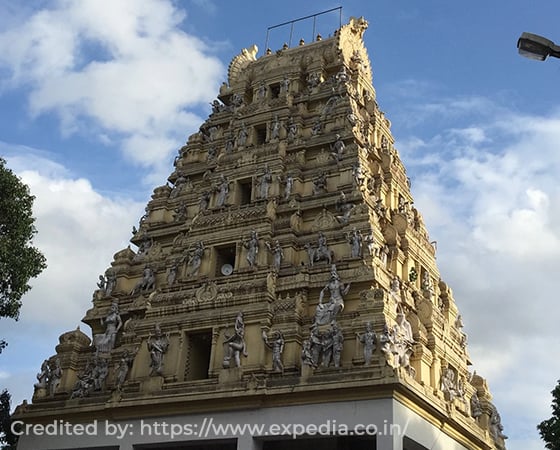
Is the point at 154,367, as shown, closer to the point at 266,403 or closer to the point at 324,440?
the point at 266,403

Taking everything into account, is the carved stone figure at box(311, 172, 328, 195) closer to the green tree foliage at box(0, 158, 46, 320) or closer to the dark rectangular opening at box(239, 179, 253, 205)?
the dark rectangular opening at box(239, 179, 253, 205)

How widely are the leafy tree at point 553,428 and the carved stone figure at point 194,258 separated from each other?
56.0ft

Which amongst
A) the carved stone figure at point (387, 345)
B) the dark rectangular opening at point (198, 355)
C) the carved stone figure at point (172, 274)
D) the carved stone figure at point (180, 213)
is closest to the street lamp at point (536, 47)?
the carved stone figure at point (387, 345)

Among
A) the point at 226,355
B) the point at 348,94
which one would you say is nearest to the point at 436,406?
the point at 226,355

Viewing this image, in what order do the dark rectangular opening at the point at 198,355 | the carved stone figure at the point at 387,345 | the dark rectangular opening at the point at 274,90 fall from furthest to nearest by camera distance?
1. the dark rectangular opening at the point at 274,90
2. the dark rectangular opening at the point at 198,355
3. the carved stone figure at the point at 387,345

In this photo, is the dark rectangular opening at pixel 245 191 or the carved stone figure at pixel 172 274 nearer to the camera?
the carved stone figure at pixel 172 274

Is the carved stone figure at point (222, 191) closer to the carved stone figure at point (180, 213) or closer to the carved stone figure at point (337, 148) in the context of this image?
the carved stone figure at point (180, 213)

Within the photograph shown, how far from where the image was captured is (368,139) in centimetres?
3288

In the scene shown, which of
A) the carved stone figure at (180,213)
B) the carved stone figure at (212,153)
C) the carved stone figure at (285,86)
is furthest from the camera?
the carved stone figure at (285,86)

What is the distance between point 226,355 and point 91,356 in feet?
24.0

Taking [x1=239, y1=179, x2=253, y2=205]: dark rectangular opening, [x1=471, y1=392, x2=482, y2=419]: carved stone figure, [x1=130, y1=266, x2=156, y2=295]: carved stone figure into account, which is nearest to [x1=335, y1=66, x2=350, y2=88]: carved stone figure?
[x1=239, y1=179, x2=253, y2=205]: dark rectangular opening

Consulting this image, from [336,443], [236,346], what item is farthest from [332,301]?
[336,443]

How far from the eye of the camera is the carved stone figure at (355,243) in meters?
26.0

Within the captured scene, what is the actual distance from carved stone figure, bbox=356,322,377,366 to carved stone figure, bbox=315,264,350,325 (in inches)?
66.1
